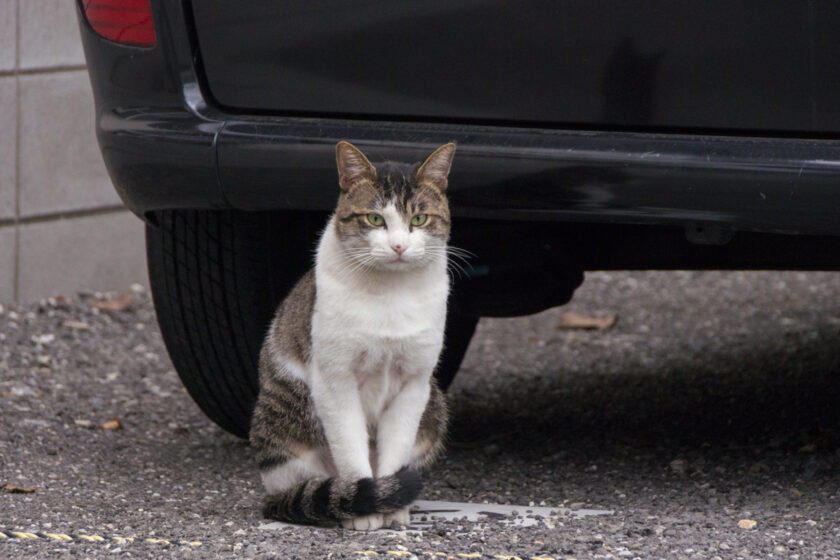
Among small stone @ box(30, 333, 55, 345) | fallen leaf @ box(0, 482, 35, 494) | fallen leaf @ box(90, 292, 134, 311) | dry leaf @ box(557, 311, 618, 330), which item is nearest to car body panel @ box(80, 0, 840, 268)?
fallen leaf @ box(0, 482, 35, 494)

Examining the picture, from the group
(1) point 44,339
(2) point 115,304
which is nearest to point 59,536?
(1) point 44,339

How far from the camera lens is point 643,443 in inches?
129

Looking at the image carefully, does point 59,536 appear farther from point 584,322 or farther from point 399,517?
point 584,322

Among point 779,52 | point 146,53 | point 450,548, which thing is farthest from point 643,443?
point 146,53

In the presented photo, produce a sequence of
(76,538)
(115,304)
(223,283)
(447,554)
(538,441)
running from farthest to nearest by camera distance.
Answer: (115,304) → (538,441) → (223,283) → (76,538) → (447,554)

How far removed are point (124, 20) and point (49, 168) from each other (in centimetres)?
260

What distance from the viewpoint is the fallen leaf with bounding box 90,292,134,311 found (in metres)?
5.20

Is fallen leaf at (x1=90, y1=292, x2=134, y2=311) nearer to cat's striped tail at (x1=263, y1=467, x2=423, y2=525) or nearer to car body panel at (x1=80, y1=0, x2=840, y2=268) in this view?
car body panel at (x1=80, y1=0, x2=840, y2=268)

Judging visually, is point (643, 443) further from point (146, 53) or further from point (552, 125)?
point (146, 53)

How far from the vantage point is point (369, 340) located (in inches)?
96.4

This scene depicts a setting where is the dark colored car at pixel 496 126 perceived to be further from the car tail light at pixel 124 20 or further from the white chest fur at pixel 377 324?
the white chest fur at pixel 377 324

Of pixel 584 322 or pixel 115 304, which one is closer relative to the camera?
pixel 584 322

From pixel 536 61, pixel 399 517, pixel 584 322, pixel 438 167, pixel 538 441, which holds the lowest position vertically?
pixel 584 322

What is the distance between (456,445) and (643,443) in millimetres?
514
